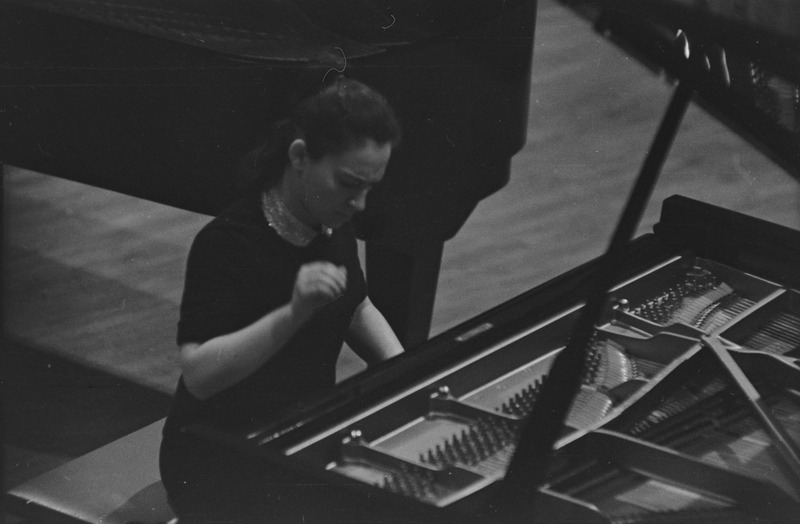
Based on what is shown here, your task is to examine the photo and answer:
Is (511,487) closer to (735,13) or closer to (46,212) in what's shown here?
(735,13)

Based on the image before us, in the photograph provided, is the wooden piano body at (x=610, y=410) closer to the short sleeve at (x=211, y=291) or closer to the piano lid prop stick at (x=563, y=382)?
the piano lid prop stick at (x=563, y=382)

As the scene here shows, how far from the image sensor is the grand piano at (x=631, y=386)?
1686 millimetres

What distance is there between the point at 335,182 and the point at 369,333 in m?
0.42

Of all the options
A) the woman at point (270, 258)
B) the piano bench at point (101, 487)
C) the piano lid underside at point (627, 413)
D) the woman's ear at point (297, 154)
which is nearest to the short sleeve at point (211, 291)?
the woman at point (270, 258)

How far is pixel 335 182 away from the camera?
2230 millimetres

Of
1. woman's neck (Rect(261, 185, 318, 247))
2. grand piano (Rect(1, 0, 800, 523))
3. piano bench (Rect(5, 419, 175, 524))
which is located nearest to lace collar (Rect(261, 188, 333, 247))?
woman's neck (Rect(261, 185, 318, 247))

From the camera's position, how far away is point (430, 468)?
1.89 m

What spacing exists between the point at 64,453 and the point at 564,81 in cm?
169

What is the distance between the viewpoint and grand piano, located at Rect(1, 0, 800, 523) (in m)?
1.69

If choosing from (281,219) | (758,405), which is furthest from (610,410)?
(281,219)

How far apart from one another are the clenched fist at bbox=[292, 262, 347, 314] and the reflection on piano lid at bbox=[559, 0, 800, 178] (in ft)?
2.98

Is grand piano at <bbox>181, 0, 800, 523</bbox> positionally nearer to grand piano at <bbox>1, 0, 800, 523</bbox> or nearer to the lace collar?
grand piano at <bbox>1, 0, 800, 523</bbox>

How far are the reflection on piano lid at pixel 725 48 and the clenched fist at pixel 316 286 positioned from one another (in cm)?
91

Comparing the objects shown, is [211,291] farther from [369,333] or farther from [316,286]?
[369,333]
